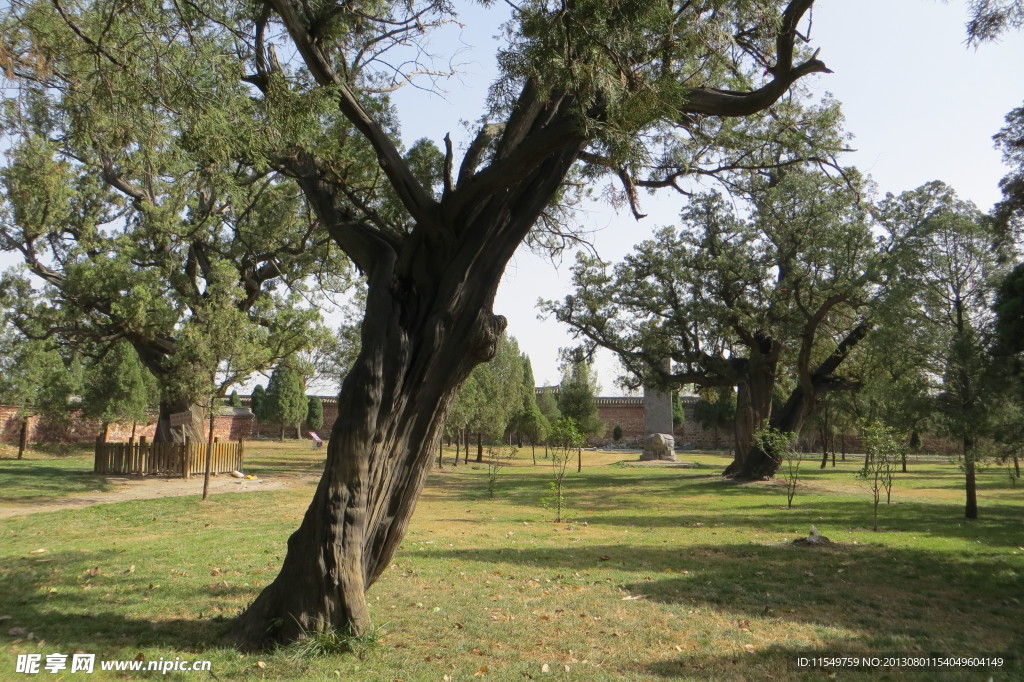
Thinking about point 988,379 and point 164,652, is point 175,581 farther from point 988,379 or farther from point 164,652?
point 988,379

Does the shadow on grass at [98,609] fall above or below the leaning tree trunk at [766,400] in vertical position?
below

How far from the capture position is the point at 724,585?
702cm

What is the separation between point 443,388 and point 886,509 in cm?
1419

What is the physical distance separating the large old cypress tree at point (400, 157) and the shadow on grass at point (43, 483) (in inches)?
516

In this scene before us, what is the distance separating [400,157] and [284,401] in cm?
4757

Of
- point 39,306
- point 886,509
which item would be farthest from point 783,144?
point 39,306

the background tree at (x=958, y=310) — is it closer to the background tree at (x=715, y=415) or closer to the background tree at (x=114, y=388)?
the background tree at (x=114, y=388)

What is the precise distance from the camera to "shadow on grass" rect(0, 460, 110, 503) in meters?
15.2

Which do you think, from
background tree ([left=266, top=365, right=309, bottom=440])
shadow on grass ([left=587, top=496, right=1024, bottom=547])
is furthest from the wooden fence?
background tree ([left=266, top=365, right=309, bottom=440])

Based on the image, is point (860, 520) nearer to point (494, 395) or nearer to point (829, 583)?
point (829, 583)

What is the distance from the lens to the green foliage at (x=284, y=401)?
162ft

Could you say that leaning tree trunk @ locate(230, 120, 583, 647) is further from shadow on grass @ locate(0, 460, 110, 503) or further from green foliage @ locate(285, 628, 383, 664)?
shadow on grass @ locate(0, 460, 110, 503)

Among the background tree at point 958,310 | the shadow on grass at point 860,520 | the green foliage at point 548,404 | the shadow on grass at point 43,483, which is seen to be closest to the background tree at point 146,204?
the shadow on grass at point 43,483

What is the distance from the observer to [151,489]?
55.1 feet
